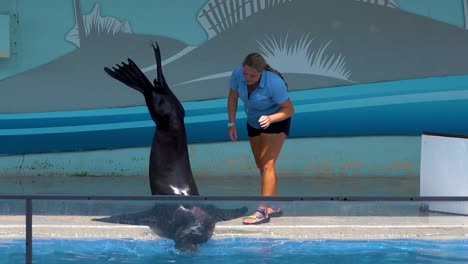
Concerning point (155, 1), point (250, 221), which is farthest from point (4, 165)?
point (250, 221)

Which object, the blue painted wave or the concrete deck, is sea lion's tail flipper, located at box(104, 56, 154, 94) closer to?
the concrete deck

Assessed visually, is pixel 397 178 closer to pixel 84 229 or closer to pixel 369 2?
pixel 369 2

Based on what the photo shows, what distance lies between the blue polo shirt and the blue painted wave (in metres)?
2.58

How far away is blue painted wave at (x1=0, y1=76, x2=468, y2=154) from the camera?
9.26 m

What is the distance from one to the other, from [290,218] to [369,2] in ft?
17.5

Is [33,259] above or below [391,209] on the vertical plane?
below

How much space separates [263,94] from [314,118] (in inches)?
115

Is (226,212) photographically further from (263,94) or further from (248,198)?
(263,94)

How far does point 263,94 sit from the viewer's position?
6465mm

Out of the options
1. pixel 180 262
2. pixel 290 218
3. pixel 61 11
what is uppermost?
pixel 61 11

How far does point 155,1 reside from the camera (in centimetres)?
917

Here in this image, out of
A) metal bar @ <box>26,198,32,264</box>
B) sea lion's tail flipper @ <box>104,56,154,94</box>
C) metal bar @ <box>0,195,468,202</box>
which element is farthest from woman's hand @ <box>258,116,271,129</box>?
metal bar @ <box>26,198,32,264</box>

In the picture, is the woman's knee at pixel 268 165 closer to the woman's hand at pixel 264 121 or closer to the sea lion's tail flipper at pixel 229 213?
the woman's hand at pixel 264 121

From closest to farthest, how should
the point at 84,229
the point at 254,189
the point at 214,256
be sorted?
the point at 84,229
the point at 214,256
the point at 254,189
